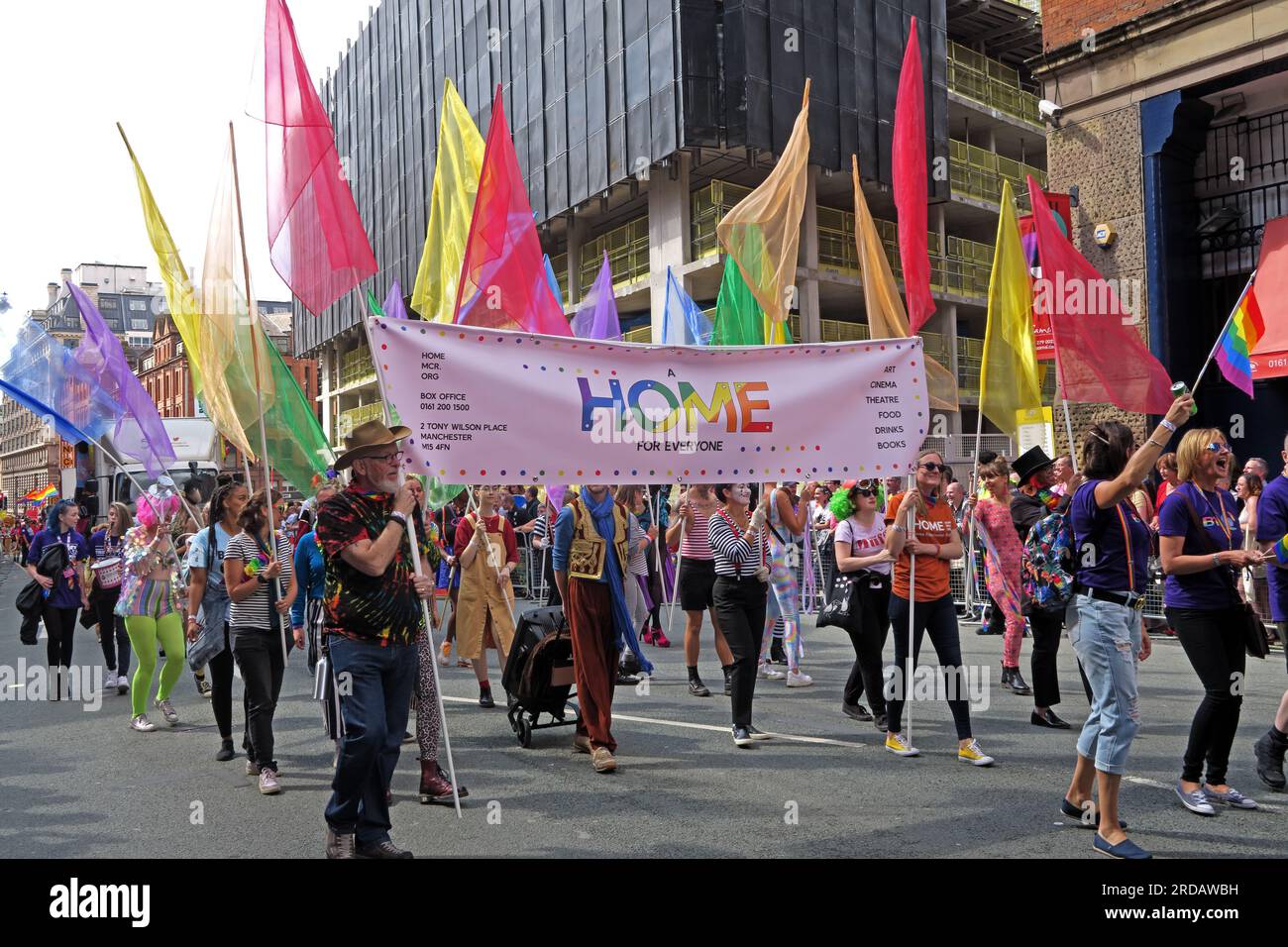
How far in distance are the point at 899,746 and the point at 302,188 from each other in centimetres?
515

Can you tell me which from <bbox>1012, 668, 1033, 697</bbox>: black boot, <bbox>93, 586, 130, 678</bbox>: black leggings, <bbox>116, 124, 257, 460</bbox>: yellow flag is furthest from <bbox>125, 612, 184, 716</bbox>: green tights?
<bbox>1012, 668, 1033, 697</bbox>: black boot

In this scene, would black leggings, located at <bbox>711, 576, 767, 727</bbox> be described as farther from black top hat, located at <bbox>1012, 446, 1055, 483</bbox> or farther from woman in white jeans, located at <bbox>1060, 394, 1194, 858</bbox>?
woman in white jeans, located at <bbox>1060, 394, 1194, 858</bbox>

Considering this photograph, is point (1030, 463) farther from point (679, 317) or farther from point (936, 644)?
point (679, 317)

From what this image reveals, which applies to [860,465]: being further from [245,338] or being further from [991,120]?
[991,120]

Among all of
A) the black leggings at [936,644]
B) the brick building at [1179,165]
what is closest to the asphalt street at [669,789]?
the black leggings at [936,644]

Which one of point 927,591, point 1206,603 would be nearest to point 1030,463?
point 927,591

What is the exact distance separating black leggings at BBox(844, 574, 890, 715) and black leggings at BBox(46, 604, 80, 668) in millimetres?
8105

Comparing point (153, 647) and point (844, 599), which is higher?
point (844, 599)

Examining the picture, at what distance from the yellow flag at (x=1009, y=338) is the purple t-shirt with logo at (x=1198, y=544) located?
5.15m

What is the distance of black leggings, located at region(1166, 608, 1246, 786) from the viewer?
5.38 meters

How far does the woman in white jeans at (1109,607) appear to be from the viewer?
4695 millimetres

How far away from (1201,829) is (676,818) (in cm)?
263

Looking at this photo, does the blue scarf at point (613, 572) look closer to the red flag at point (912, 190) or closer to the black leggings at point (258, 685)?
the black leggings at point (258, 685)

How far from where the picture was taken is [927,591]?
6.81 meters
